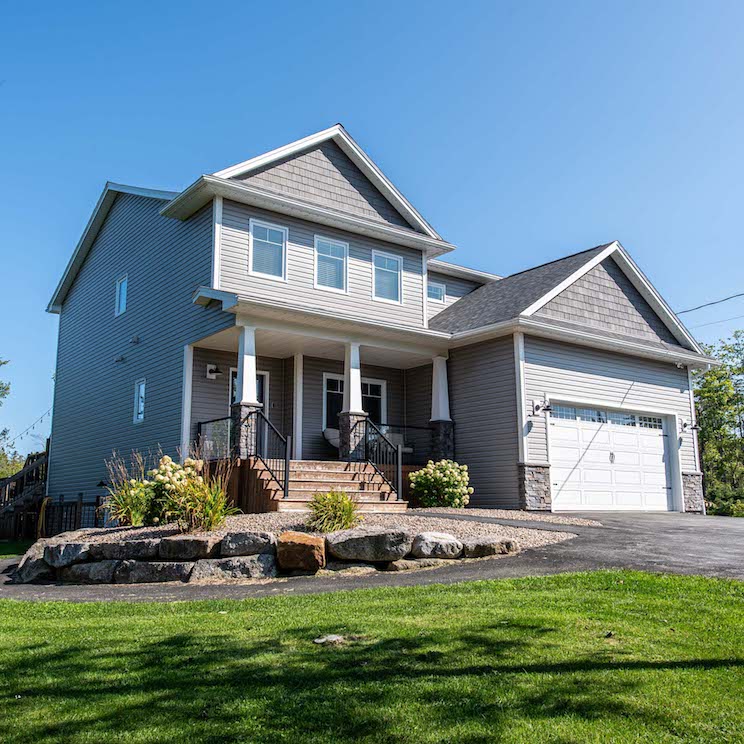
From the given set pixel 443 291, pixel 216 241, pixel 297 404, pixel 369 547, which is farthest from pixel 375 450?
pixel 443 291

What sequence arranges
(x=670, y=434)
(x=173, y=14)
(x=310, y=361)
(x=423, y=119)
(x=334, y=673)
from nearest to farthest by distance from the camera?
(x=334, y=673) → (x=173, y=14) → (x=423, y=119) → (x=310, y=361) → (x=670, y=434)

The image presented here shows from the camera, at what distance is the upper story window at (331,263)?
623 inches

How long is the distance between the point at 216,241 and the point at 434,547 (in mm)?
8254

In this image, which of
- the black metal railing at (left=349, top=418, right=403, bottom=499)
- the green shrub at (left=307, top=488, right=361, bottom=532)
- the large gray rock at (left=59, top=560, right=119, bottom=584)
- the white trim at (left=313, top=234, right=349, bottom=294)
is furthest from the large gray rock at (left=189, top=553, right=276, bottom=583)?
the white trim at (left=313, top=234, right=349, bottom=294)

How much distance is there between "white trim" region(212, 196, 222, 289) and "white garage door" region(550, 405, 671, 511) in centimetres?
768

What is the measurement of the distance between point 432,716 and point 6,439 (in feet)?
143

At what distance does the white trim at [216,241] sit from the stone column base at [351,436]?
3.67m

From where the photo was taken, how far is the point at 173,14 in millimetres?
11656

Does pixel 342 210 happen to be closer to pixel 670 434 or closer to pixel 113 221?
pixel 113 221

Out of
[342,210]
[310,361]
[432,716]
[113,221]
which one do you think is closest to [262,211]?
[342,210]

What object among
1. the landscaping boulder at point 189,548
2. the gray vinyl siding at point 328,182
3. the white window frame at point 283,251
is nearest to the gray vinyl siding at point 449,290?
the gray vinyl siding at point 328,182

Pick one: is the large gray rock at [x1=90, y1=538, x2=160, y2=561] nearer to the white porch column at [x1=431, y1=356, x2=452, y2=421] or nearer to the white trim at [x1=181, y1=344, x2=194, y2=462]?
the white trim at [x1=181, y1=344, x2=194, y2=462]

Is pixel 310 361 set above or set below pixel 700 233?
below

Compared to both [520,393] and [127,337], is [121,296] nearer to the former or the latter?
[127,337]
